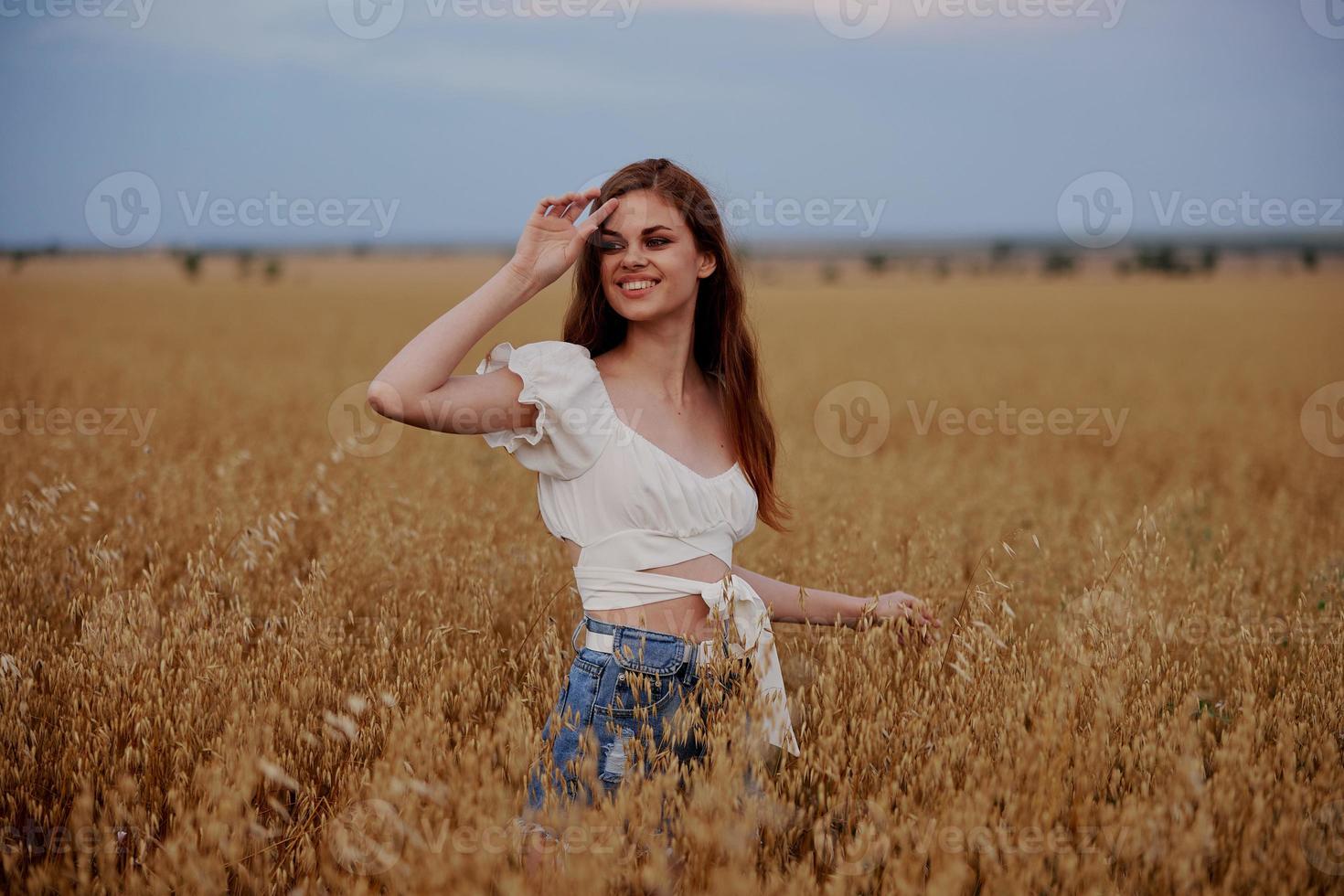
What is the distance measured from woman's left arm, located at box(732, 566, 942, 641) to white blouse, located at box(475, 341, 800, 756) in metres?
0.22

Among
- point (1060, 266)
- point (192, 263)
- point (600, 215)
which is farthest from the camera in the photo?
point (1060, 266)

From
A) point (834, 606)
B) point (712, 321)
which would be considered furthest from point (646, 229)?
point (834, 606)

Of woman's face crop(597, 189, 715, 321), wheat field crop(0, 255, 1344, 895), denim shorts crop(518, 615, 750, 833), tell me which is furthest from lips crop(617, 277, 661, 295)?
wheat field crop(0, 255, 1344, 895)

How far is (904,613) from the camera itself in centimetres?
240

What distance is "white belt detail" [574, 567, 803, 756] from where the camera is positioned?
2.12 meters

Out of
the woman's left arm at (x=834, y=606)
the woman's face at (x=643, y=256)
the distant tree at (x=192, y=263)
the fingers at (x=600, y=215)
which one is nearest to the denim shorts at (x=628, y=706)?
the woman's left arm at (x=834, y=606)

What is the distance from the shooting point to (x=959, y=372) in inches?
526

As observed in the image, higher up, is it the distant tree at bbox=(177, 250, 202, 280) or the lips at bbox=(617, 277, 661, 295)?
the distant tree at bbox=(177, 250, 202, 280)

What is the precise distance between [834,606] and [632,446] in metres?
0.69

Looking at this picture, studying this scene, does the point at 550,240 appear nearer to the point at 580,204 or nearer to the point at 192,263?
the point at 580,204

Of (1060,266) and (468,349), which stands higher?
(1060,266)

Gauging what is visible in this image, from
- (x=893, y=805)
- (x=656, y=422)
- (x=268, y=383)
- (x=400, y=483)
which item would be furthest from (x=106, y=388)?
(x=893, y=805)

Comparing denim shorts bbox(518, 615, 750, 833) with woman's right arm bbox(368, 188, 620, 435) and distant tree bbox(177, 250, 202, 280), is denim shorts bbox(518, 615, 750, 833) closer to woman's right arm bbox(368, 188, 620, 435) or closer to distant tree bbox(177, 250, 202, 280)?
woman's right arm bbox(368, 188, 620, 435)

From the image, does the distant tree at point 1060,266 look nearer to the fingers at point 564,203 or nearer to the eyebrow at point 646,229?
the eyebrow at point 646,229
